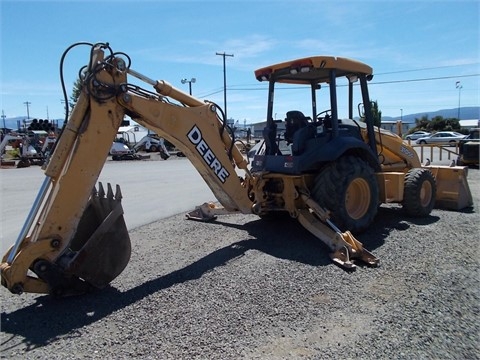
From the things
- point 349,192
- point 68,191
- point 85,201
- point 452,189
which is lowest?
point 452,189

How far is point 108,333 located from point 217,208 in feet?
13.3

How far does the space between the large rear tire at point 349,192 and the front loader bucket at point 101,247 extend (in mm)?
2841

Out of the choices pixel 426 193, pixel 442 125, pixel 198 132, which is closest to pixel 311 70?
pixel 198 132

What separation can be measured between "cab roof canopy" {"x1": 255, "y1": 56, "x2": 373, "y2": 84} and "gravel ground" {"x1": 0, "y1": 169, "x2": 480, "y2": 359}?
246cm

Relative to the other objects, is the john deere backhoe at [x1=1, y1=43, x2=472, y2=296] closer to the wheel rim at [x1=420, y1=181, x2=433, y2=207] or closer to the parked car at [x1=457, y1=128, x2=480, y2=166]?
the wheel rim at [x1=420, y1=181, x2=433, y2=207]

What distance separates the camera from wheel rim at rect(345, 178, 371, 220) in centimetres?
651

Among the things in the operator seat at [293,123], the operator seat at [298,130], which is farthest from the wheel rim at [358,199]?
the operator seat at [293,123]

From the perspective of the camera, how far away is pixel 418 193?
7484 millimetres

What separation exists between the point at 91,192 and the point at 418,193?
5469mm

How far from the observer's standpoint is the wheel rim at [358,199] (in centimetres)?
651

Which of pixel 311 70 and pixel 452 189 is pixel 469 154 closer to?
pixel 452 189

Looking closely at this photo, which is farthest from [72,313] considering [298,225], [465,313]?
[298,225]

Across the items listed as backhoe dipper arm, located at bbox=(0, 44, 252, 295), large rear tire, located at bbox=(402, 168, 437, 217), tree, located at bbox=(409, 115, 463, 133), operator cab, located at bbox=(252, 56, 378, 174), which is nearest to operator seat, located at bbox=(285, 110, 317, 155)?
operator cab, located at bbox=(252, 56, 378, 174)

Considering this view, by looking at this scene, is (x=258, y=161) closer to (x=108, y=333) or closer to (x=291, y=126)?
(x=291, y=126)
